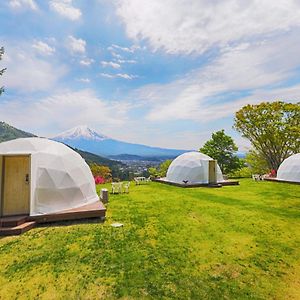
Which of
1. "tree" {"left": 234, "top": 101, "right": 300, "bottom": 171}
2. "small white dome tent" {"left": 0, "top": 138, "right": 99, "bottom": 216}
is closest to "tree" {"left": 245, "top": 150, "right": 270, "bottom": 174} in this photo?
"tree" {"left": 234, "top": 101, "right": 300, "bottom": 171}

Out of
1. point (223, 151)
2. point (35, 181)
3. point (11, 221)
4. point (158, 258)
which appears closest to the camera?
point (158, 258)

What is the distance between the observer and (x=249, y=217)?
8.04 meters

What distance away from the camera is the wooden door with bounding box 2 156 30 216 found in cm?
724

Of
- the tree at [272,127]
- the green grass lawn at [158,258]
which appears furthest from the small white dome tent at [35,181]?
the tree at [272,127]

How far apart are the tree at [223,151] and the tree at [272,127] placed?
7.73 ft

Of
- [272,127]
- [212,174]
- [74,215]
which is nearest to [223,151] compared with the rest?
[272,127]

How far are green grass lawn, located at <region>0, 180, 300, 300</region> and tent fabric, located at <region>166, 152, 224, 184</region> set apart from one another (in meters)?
8.24

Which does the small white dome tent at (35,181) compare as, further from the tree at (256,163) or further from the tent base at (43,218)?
the tree at (256,163)

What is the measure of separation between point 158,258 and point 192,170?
12.2 meters

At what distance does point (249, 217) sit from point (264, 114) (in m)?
19.2

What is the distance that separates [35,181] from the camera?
7266mm

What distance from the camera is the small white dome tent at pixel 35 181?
7.22m

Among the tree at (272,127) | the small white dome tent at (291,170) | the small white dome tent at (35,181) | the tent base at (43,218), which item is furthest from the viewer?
the tree at (272,127)

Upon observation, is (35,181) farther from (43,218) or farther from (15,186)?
(43,218)
